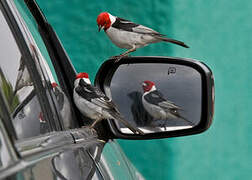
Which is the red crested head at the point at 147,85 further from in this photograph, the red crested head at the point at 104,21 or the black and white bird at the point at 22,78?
the black and white bird at the point at 22,78

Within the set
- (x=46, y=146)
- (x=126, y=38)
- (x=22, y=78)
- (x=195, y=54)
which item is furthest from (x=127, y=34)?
(x=195, y=54)

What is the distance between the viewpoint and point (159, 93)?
123 centimetres

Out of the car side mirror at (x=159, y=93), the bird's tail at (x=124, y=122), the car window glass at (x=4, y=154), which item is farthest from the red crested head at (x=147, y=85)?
the car window glass at (x=4, y=154)

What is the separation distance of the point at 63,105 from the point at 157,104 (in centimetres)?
24

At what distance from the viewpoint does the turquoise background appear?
427 cm

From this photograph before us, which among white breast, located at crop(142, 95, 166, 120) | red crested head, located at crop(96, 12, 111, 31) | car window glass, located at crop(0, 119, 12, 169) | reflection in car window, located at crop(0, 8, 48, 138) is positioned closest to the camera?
car window glass, located at crop(0, 119, 12, 169)

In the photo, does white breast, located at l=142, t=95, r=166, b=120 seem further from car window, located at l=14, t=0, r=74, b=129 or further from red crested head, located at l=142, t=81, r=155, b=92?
car window, located at l=14, t=0, r=74, b=129

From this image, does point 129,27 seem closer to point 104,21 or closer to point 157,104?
point 104,21

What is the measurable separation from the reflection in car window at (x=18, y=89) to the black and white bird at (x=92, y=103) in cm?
24

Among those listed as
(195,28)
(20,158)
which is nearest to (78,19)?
(195,28)

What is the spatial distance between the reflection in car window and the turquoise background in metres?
3.38

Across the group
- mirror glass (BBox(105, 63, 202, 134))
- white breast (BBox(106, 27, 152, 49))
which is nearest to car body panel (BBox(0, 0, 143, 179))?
mirror glass (BBox(105, 63, 202, 134))

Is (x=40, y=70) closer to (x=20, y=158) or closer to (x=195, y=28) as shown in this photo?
(x=20, y=158)

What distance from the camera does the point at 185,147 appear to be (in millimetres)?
4402
